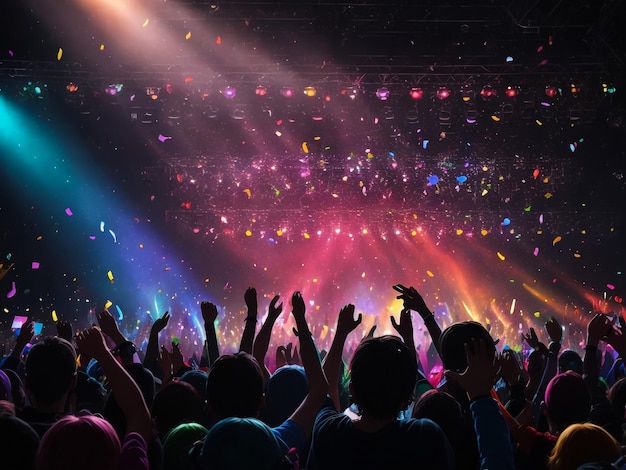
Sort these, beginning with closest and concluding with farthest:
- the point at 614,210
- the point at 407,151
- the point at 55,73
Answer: the point at 55,73 < the point at 407,151 < the point at 614,210

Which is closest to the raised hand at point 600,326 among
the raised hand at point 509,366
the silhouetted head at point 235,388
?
the raised hand at point 509,366

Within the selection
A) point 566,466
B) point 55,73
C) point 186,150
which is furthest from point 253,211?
point 566,466

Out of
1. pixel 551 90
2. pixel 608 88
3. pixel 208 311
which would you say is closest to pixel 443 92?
pixel 551 90

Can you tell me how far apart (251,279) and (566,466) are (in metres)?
21.1

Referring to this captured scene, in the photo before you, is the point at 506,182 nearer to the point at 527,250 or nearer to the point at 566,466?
the point at 527,250

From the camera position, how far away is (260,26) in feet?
39.1

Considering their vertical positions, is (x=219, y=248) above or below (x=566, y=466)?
above

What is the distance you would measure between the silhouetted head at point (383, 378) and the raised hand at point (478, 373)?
0.15 meters

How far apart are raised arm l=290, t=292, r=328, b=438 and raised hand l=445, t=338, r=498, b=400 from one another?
0.56 metres

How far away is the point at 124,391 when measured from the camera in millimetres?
2410

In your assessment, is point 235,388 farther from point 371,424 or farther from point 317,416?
point 371,424

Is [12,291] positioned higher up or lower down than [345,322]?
higher up

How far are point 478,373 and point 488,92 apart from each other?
1194cm

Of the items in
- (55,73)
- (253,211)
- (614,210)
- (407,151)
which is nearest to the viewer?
(55,73)
